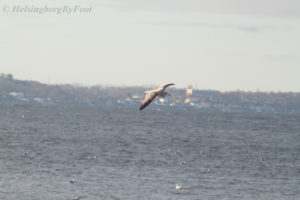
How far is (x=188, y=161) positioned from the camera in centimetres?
5466

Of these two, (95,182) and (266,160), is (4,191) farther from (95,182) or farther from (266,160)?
(266,160)

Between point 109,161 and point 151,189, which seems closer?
point 151,189

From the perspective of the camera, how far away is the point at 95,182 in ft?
127

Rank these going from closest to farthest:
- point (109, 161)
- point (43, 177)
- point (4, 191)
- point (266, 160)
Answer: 1. point (4, 191)
2. point (43, 177)
3. point (109, 161)
4. point (266, 160)

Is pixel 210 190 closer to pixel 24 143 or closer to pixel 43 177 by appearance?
pixel 43 177

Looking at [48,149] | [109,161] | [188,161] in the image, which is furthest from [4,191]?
[48,149]

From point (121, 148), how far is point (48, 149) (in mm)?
8380

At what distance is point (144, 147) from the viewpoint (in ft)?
228

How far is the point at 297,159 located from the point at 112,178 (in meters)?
28.7

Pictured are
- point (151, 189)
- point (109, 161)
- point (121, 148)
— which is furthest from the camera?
point (121, 148)

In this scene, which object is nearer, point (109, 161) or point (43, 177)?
point (43, 177)

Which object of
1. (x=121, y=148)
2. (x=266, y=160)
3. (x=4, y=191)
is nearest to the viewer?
(x=4, y=191)

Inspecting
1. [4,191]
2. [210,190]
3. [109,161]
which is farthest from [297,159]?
[4,191]

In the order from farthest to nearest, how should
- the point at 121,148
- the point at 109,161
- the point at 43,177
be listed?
the point at 121,148, the point at 109,161, the point at 43,177
